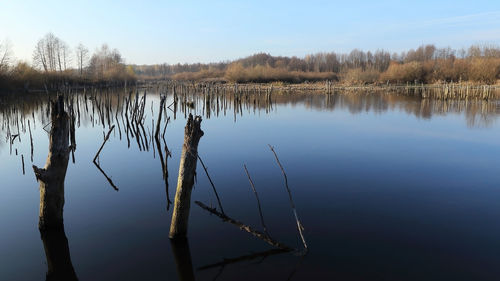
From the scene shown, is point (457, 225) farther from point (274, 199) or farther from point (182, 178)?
point (182, 178)

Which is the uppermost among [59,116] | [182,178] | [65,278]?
[59,116]

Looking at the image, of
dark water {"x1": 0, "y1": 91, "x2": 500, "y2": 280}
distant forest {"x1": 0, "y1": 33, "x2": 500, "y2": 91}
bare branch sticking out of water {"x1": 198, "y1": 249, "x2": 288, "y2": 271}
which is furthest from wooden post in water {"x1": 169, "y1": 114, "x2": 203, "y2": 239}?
distant forest {"x1": 0, "y1": 33, "x2": 500, "y2": 91}

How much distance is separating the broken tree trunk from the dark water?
14.0 inches

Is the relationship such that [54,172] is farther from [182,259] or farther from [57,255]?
[182,259]

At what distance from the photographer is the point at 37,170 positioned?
4691 mm

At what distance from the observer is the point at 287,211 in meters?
5.92

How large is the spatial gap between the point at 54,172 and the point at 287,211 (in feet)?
11.9

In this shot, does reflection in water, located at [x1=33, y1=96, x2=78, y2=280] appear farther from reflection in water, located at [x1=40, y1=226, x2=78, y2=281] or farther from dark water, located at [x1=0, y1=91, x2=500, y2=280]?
dark water, located at [x1=0, y1=91, x2=500, y2=280]

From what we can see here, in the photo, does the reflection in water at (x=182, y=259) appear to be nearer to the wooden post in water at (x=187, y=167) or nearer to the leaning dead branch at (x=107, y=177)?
the wooden post in water at (x=187, y=167)

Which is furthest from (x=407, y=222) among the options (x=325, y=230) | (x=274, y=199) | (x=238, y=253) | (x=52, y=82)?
(x=52, y=82)

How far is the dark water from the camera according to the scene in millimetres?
4305

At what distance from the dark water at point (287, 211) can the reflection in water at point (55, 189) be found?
12 cm

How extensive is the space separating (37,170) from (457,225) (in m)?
6.25

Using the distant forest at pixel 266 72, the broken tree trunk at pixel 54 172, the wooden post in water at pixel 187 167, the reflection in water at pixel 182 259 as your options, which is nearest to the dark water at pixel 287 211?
the reflection in water at pixel 182 259
